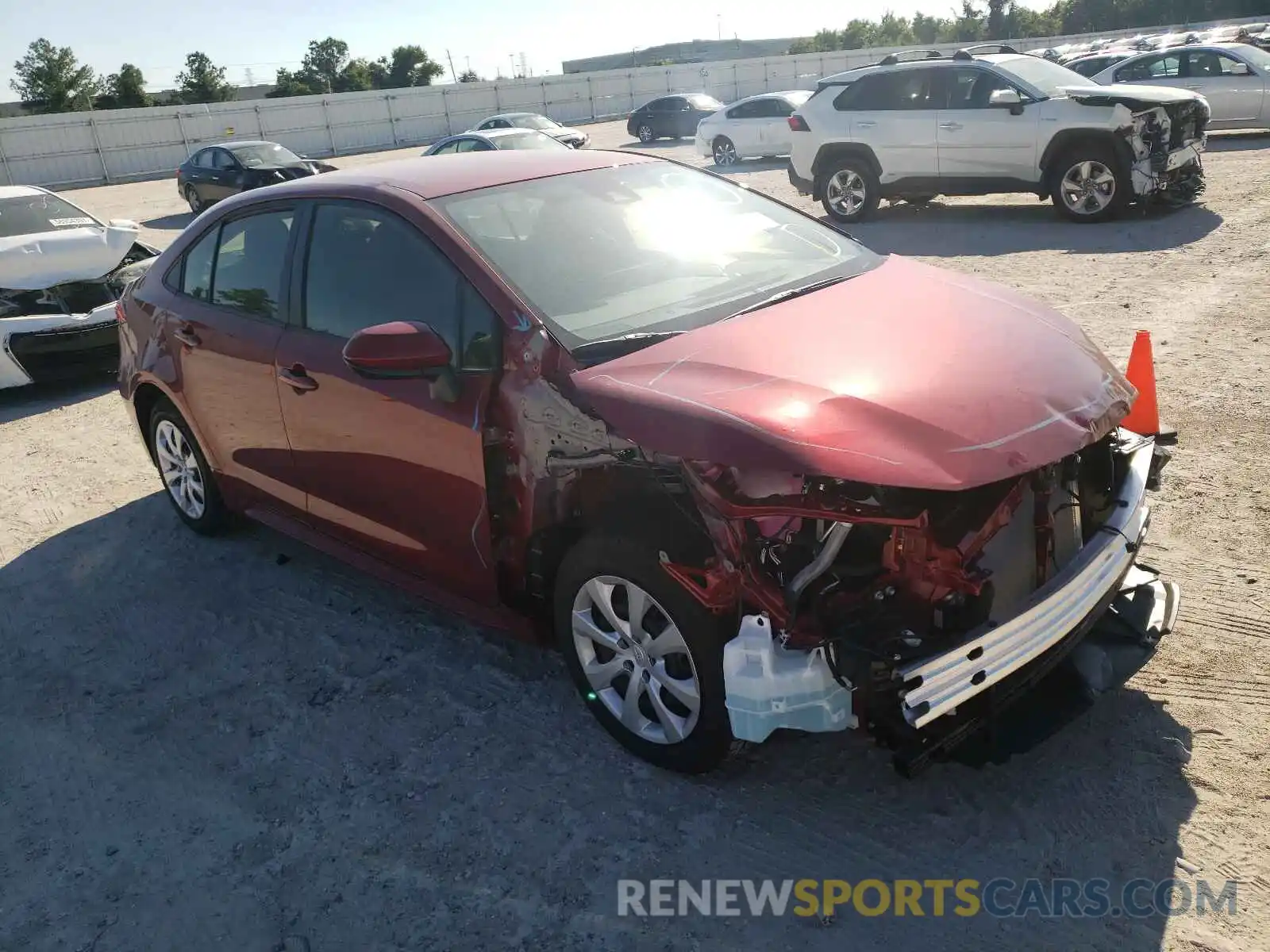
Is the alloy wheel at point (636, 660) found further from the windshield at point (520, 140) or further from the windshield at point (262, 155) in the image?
the windshield at point (262, 155)

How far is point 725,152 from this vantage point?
71.4ft

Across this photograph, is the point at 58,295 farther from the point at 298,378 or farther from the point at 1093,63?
the point at 1093,63

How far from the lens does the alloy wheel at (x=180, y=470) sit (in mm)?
5246

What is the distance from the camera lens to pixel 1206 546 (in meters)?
4.21

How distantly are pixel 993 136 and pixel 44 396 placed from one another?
10051 millimetres

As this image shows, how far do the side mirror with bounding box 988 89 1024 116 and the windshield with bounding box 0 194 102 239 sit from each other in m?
9.35

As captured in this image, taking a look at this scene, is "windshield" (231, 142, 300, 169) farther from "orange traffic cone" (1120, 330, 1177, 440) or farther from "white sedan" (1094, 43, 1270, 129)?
"orange traffic cone" (1120, 330, 1177, 440)

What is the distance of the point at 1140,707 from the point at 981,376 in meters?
1.32

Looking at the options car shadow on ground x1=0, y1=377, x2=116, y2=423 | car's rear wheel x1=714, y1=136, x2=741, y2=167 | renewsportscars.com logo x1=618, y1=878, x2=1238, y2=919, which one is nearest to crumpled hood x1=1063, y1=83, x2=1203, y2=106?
renewsportscars.com logo x1=618, y1=878, x2=1238, y2=919

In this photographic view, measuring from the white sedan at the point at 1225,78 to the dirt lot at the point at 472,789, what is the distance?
13.8m

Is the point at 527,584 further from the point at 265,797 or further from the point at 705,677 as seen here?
the point at 265,797

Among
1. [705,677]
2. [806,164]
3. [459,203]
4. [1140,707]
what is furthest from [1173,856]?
[806,164]

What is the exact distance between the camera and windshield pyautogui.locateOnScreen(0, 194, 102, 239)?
28.8 ft

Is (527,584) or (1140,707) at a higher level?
(527,584)
